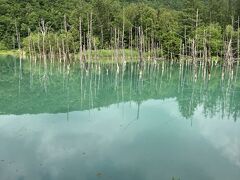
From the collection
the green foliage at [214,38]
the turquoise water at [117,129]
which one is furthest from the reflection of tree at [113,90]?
the green foliage at [214,38]

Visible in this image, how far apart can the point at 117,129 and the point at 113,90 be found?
12.7 m

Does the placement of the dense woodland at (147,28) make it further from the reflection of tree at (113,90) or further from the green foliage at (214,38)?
the reflection of tree at (113,90)

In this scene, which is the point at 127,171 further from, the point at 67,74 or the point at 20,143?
the point at 67,74

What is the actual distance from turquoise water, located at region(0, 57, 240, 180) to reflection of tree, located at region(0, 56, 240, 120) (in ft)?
0.24

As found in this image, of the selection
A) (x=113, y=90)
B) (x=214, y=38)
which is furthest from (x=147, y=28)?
(x=113, y=90)

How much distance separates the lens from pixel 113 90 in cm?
3212

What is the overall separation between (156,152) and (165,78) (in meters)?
24.5

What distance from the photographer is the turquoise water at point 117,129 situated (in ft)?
45.4

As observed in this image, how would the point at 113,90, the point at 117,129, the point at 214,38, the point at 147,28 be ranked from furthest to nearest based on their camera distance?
the point at 147,28, the point at 214,38, the point at 113,90, the point at 117,129

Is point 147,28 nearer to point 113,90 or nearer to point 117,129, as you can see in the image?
point 113,90

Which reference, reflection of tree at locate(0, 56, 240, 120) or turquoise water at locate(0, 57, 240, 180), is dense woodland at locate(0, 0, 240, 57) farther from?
turquoise water at locate(0, 57, 240, 180)

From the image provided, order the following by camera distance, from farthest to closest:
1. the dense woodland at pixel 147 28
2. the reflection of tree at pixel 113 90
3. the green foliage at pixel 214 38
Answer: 1. the dense woodland at pixel 147 28
2. the green foliage at pixel 214 38
3. the reflection of tree at pixel 113 90

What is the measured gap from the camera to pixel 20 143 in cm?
1681

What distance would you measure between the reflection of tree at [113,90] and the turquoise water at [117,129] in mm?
73
